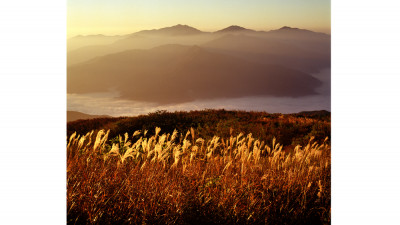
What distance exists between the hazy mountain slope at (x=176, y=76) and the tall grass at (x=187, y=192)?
0.76m

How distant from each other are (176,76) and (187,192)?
1.45 meters

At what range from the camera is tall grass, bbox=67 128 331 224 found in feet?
9.04

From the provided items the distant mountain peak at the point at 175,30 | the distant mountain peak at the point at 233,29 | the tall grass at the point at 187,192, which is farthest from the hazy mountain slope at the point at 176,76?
the tall grass at the point at 187,192

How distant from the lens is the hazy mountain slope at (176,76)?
12.5ft

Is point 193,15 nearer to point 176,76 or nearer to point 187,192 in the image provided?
point 176,76

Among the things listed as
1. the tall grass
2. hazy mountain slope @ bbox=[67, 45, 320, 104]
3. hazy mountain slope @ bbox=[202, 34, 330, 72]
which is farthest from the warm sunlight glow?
the tall grass

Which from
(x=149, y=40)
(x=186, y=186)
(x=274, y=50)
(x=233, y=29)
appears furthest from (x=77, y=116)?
(x=274, y=50)

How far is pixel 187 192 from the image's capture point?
2871 mm

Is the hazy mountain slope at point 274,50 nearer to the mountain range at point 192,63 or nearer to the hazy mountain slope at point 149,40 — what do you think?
the mountain range at point 192,63

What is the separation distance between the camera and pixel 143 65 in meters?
3.84
